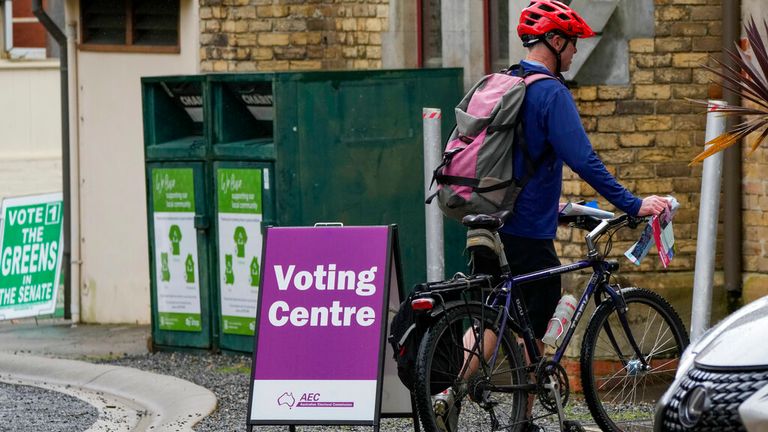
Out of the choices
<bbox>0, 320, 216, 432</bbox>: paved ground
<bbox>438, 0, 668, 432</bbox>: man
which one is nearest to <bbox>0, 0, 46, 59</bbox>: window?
<bbox>0, 320, 216, 432</bbox>: paved ground

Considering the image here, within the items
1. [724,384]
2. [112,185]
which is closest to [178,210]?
[112,185]

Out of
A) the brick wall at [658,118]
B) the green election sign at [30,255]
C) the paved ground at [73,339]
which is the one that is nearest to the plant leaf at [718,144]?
the brick wall at [658,118]

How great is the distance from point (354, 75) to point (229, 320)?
197 centimetres

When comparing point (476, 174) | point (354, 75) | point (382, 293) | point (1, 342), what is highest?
point (354, 75)

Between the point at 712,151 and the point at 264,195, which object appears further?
the point at 264,195

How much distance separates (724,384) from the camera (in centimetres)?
507

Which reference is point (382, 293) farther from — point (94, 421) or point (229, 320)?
point (229, 320)

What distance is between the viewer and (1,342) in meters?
13.2

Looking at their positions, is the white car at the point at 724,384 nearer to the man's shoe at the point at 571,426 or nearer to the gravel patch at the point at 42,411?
the man's shoe at the point at 571,426

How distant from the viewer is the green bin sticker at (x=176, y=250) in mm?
11422

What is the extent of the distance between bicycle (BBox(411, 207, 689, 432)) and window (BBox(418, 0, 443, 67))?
510cm

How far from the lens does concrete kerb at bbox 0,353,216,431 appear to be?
881cm

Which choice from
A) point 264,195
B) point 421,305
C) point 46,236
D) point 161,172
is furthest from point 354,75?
point 46,236

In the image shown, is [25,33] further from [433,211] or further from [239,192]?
[433,211]
